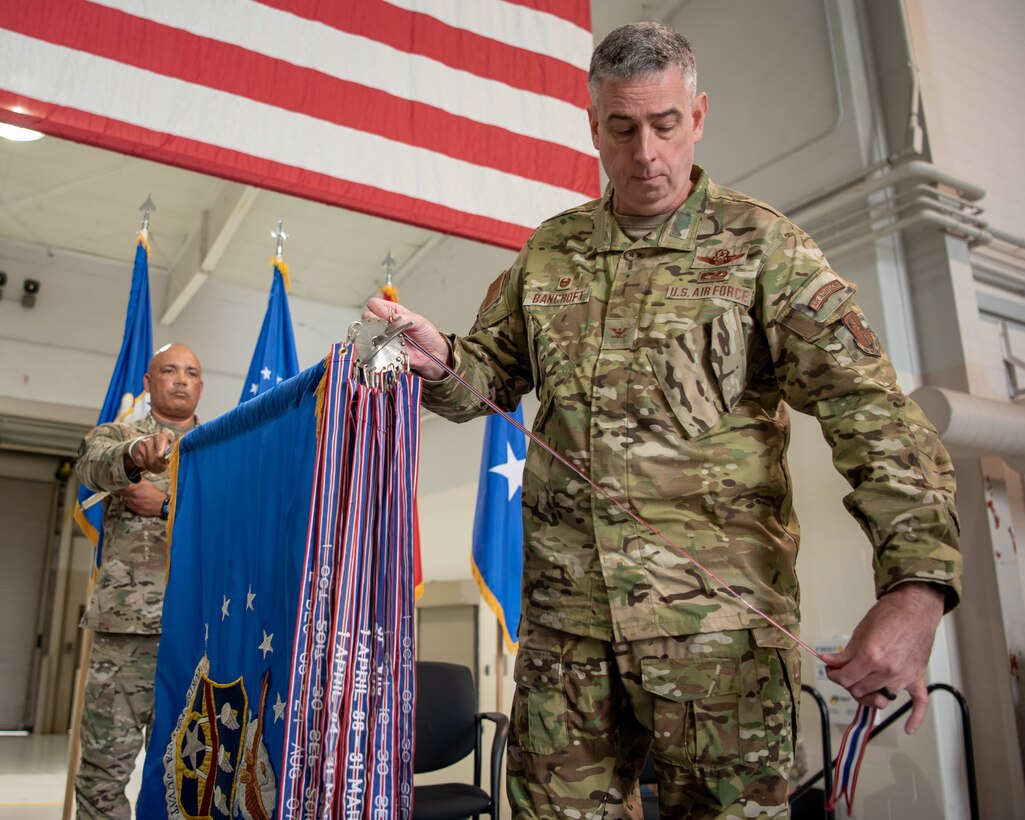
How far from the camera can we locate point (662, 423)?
115cm

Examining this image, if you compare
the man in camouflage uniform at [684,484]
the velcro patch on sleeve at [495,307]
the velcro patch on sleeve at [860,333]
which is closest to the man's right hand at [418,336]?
the man in camouflage uniform at [684,484]

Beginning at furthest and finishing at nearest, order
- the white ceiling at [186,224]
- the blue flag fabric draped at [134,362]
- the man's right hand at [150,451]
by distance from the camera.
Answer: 1. the white ceiling at [186,224]
2. the blue flag fabric draped at [134,362]
3. the man's right hand at [150,451]

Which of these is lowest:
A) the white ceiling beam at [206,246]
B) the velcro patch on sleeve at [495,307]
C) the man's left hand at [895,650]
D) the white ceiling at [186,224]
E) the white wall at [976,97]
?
the man's left hand at [895,650]

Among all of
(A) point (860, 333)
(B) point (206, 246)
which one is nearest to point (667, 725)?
(A) point (860, 333)

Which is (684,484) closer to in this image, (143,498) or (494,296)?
(494,296)

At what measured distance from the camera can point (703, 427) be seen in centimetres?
114

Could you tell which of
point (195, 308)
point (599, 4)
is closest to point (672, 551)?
point (599, 4)

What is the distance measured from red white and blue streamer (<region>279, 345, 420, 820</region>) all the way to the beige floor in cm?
364

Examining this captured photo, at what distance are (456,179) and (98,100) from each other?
1089mm

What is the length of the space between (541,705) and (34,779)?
6.10 meters

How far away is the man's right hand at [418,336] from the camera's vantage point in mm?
1222

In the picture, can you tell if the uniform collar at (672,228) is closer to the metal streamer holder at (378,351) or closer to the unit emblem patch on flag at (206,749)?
the metal streamer holder at (378,351)

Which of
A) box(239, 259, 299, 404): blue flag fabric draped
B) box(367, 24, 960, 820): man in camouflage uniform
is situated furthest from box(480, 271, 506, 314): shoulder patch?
box(239, 259, 299, 404): blue flag fabric draped

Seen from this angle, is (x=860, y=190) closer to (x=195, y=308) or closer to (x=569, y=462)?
(x=569, y=462)
